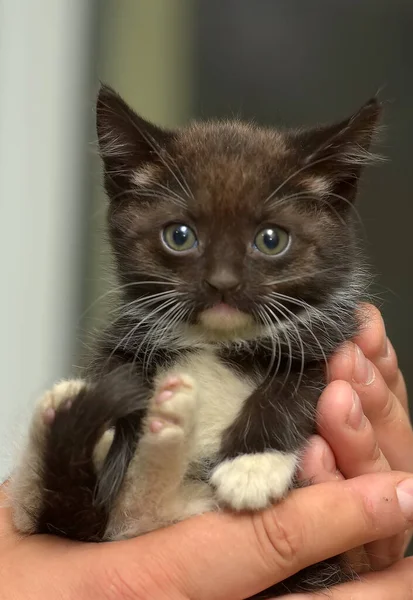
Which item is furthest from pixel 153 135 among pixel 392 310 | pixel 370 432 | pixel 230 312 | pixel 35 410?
pixel 392 310

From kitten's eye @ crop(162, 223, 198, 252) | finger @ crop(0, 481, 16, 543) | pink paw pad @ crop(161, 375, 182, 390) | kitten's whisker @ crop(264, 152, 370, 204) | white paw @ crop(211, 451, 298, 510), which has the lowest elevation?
finger @ crop(0, 481, 16, 543)

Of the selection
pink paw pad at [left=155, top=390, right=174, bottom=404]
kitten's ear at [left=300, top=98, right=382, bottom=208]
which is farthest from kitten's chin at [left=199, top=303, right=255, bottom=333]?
kitten's ear at [left=300, top=98, right=382, bottom=208]

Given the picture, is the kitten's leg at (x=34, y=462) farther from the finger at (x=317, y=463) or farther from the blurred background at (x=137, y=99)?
the blurred background at (x=137, y=99)

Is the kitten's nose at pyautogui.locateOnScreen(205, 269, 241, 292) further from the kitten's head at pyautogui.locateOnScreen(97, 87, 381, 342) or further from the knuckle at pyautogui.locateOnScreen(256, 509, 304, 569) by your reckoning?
the knuckle at pyautogui.locateOnScreen(256, 509, 304, 569)

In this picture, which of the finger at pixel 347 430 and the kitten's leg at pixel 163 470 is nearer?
the kitten's leg at pixel 163 470

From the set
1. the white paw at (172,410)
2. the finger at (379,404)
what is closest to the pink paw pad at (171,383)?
the white paw at (172,410)

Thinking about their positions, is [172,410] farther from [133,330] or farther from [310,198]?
[310,198]

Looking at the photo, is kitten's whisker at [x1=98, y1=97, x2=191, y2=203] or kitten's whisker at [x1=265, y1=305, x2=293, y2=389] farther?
kitten's whisker at [x1=98, y1=97, x2=191, y2=203]
